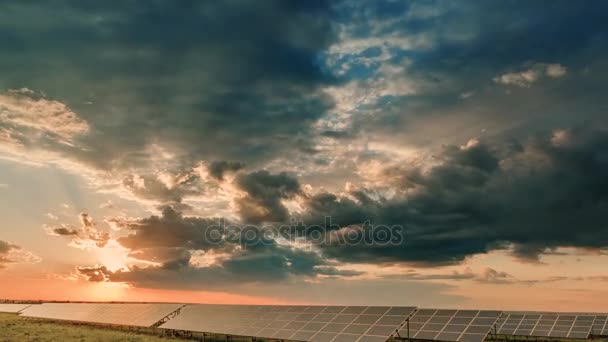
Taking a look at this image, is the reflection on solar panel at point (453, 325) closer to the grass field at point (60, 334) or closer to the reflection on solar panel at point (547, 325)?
the reflection on solar panel at point (547, 325)

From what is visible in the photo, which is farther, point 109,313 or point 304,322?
point 109,313

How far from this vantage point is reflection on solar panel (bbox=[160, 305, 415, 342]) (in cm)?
3975

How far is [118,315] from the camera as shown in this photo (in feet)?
240

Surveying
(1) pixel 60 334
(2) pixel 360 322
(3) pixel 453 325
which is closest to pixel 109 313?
(1) pixel 60 334

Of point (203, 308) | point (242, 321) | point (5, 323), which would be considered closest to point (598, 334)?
point (242, 321)

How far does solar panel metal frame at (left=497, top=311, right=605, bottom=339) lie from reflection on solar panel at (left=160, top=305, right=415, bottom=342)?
68.1 feet

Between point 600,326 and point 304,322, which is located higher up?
point 304,322

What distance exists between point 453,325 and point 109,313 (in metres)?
58.0

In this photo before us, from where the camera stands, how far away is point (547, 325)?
54531 millimetres

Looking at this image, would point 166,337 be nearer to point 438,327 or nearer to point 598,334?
point 438,327

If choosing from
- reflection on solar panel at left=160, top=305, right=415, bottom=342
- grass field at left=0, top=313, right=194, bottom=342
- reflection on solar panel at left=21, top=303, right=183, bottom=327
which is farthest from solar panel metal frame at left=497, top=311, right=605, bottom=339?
reflection on solar panel at left=21, top=303, right=183, bottom=327

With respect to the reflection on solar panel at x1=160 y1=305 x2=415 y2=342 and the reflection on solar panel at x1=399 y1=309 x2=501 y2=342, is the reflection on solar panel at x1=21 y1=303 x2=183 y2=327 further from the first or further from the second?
the reflection on solar panel at x1=399 y1=309 x2=501 y2=342

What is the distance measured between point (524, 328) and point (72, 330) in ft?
203

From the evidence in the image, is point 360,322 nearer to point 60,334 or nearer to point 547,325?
point 547,325
